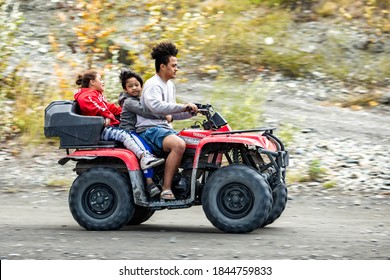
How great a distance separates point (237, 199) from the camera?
27.7 ft

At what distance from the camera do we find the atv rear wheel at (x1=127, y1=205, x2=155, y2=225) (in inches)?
A: 372

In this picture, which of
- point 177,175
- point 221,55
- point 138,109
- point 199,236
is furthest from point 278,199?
point 221,55

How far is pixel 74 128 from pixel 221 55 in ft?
28.1

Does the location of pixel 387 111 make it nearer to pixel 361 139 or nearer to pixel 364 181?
pixel 361 139

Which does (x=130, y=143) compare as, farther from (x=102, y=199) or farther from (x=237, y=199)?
(x=237, y=199)

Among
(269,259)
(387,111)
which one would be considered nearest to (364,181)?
(387,111)

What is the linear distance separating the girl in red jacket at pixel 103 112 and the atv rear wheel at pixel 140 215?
913mm

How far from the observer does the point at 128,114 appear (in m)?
8.92

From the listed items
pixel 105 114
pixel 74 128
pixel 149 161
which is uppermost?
pixel 105 114

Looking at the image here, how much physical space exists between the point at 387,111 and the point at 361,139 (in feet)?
5.86

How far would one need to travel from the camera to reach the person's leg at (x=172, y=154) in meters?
8.59

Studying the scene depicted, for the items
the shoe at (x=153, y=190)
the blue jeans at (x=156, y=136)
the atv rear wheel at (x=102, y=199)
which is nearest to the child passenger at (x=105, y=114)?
the blue jeans at (x=156, y=136)

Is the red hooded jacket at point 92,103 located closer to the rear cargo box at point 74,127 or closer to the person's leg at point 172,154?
the rear cargo box at point 74,127

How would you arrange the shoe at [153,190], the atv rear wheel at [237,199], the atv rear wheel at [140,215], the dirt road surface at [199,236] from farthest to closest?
the atv rear wheel at [140,215], the shoe at [153,190], the atv rear wheel at [237,199], the dirt road surface at [199,236]
